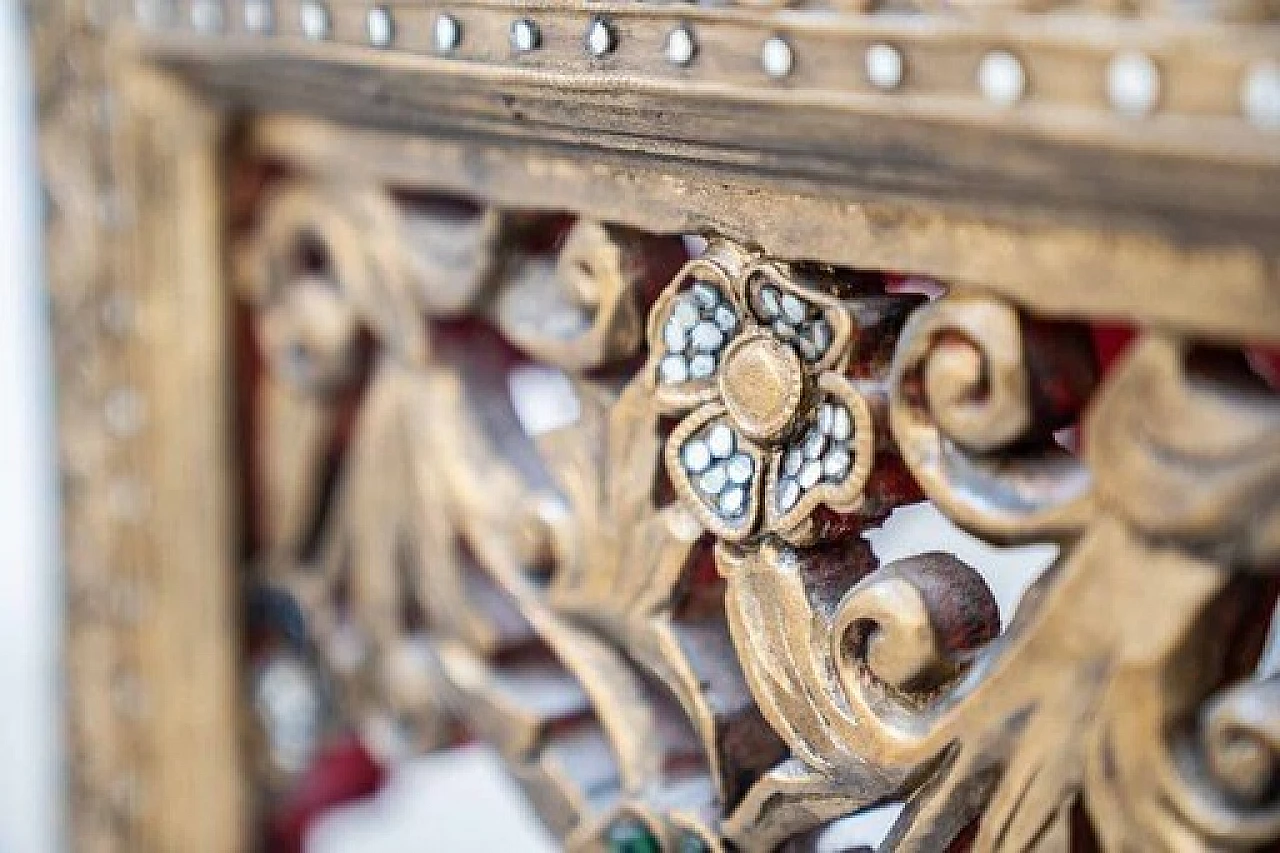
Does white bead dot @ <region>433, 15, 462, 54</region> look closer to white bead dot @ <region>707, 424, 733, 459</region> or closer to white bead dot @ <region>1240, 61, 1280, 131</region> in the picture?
white bead dot @ <region>707, 424, 733, 459</region>

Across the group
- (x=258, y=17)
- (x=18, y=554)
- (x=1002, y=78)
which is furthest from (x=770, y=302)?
(x=18, y=554)

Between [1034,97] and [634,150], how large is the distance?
0.47 feet

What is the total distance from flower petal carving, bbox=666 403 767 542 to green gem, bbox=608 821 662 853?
0.37 feet

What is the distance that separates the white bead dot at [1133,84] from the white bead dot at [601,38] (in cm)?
15

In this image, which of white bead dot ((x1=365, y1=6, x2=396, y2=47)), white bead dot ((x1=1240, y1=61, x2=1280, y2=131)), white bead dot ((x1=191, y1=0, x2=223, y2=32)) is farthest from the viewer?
white bead dot ((x1=191, y1=0, x2=223, y2=32))

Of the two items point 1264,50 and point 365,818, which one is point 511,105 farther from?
point 365,818

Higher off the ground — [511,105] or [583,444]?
[511,105]

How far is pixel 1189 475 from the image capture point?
35 cm

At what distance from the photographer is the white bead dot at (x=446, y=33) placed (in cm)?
49

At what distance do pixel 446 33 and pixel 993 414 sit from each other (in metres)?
0.20

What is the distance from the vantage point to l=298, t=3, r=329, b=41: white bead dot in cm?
55

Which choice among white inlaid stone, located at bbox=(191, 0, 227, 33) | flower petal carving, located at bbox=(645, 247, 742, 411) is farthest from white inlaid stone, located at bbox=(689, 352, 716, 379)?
white inlaid stone, located at bbox=(191, 0, 227, 33)

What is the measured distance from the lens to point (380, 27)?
52 cm

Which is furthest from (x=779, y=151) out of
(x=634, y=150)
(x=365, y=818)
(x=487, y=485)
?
(x=365, y=818)
